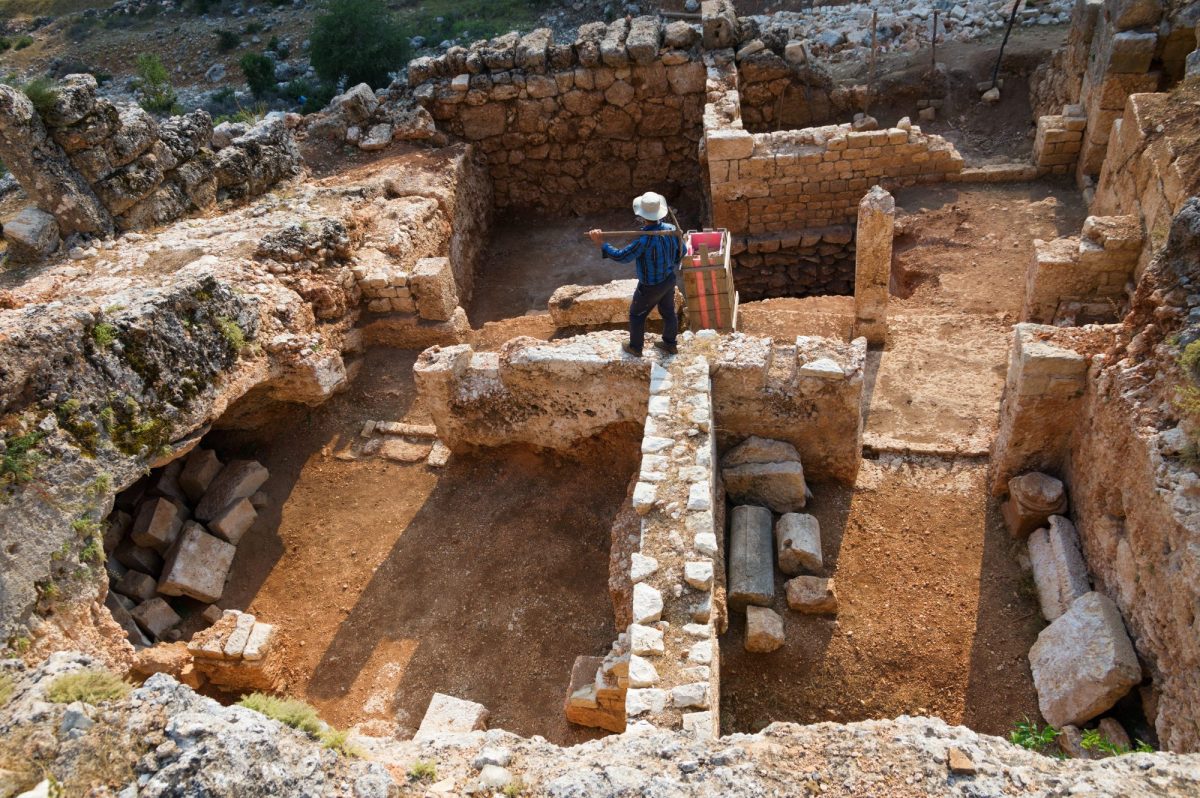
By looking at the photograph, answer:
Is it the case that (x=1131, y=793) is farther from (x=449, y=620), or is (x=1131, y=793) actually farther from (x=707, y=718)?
(x=449, y=620)

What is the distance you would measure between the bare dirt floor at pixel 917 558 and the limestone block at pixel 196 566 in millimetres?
4380

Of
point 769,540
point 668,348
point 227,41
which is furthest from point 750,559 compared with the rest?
point 227,41

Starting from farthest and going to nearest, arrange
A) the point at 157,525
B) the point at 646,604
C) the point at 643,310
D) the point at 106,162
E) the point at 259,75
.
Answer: the point at 259,75, the point at 106,162, the point at 157,525, the point at 643,310, the point at 646,604

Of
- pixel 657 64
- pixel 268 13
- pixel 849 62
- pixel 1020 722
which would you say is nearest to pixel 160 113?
pixel 268 13

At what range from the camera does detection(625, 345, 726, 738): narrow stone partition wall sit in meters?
4.27

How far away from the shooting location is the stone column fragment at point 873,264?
7.91 meters

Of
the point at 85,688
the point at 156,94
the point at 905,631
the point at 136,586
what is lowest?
the point at 905,631

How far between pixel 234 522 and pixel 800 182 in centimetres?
809

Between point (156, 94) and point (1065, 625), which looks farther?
point (156, 94)

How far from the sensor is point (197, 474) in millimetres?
7438

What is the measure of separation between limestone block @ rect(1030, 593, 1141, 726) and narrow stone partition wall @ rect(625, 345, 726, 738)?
2.09 metres

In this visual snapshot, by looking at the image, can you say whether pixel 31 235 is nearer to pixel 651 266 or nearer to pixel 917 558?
pixel 651 266

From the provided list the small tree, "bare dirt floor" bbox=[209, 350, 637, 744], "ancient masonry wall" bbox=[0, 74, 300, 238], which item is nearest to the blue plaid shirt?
"bare dirt floor" bbox=[209, 350, 637, 744]

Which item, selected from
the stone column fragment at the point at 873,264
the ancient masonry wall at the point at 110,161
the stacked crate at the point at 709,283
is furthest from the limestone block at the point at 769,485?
the ancient masonry wall at the point at 110,161
